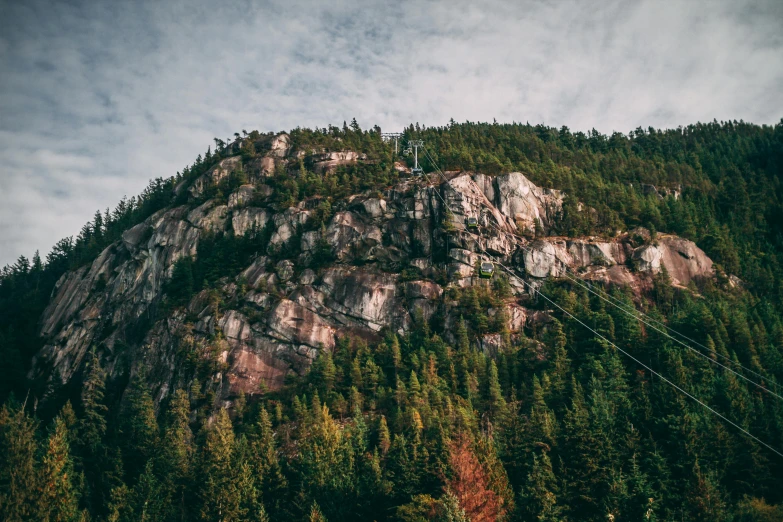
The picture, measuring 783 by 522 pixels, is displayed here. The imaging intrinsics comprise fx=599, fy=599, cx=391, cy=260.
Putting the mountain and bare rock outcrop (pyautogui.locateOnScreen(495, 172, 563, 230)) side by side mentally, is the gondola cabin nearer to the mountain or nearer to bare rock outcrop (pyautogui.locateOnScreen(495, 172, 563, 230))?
the mountain

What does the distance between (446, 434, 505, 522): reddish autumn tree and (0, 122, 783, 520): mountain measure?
0.18 m

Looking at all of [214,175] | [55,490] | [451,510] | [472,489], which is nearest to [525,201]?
[214,175]

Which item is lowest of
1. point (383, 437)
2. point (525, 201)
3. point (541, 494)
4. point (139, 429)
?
point (541, 494)

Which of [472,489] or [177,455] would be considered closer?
[472,489]

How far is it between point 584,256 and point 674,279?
14.5 m

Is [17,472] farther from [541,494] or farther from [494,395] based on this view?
[494,395]

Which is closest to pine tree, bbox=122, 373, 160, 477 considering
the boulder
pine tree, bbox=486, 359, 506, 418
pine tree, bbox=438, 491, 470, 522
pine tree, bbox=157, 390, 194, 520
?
pine tree, bbox=157, 390, 194, 520

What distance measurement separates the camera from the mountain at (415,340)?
5472cm

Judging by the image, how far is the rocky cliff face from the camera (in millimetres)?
87125

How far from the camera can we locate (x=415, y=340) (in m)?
86.0

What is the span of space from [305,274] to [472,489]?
53637mm

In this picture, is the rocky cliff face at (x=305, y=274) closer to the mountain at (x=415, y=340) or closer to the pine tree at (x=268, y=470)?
the mountain at (x=415, y=340)

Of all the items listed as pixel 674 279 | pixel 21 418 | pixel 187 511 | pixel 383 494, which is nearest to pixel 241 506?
pixel 187 511

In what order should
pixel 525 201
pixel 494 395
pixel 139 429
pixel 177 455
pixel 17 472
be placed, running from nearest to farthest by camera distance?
pixel 17 472 < pixel 177 455 < pixel 494 395 < pixel 139 429 < pixel 525 201
